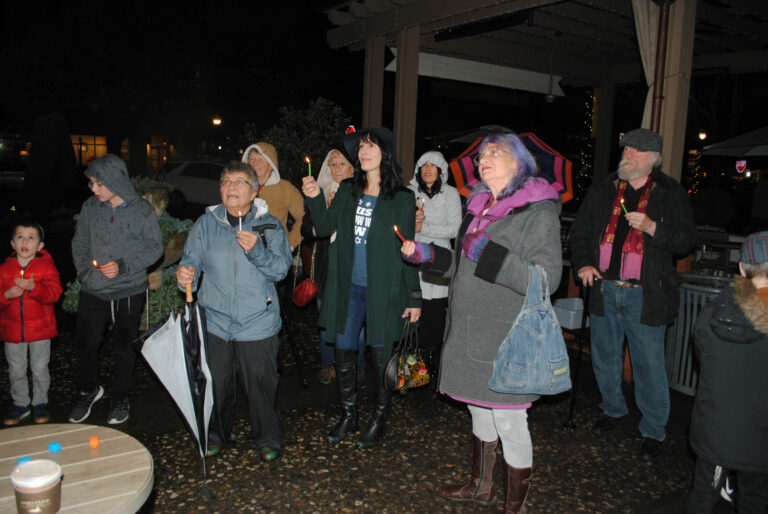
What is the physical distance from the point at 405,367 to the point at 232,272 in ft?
4.14

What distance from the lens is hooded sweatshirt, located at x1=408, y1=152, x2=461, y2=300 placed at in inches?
194

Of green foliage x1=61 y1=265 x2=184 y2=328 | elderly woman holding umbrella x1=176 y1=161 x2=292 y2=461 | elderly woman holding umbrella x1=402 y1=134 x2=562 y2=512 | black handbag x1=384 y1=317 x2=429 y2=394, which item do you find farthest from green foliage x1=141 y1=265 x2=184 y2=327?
elderly woman holding umbrella x1=402 y1=134 x2=562 y2=512

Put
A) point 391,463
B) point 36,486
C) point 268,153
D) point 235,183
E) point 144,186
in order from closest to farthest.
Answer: point 36,486
point 235,183
point 391,463
point 268,153
point 144,186

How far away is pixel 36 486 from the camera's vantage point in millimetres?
1784

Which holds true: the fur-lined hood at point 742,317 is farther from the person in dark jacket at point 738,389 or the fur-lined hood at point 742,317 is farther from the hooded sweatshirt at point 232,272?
the hooded sweatshirt at point 232,272

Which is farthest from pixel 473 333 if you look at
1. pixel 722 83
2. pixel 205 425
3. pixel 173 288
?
pixel 722 83

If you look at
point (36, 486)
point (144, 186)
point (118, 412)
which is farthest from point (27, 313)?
point (144, 186)

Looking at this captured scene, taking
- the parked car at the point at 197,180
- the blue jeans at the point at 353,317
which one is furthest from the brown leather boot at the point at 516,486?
the parked car at the point at 197,180

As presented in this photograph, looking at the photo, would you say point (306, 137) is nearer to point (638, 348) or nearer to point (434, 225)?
point (434, 225)

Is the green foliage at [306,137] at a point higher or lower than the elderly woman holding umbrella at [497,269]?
higher

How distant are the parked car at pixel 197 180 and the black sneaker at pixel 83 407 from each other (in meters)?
12.6

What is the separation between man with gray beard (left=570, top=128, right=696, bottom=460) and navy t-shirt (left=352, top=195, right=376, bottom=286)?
1.58m

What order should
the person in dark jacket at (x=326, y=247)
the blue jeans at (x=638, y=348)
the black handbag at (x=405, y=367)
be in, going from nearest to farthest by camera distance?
the black handbag at (x=405, y=367) → the blue jeans at (x=638, y=348) → the person in dark jacket at (x=326, y=247)

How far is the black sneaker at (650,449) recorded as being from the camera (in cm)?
381
